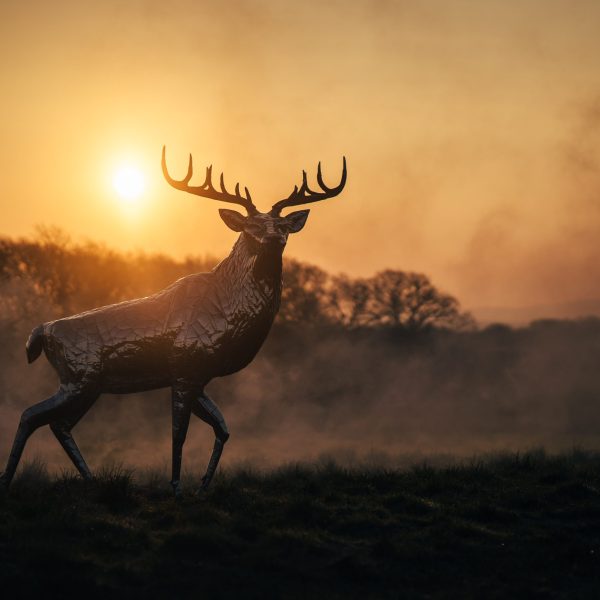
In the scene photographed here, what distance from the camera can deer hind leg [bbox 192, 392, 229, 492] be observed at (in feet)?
46.5

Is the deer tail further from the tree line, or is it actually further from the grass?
the tree line

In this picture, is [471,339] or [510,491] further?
[471,339]

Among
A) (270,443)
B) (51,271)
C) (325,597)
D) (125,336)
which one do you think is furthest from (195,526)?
(51,271)

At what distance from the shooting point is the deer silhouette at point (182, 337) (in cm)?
1373

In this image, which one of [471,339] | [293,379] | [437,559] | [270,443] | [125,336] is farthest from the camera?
[471,339]

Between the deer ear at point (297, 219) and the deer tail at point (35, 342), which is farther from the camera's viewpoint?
the deer tail at point (35, 342)

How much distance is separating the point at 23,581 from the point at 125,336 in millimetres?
4210

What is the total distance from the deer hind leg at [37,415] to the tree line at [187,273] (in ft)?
77.7

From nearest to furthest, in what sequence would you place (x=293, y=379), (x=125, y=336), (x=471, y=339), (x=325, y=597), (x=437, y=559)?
(x=325, y=597) → (x=437, y=559) → (x=125, y=336) → (x=293, y=379) → (x=471, y=339)

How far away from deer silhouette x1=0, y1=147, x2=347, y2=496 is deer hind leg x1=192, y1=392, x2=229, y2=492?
1cm

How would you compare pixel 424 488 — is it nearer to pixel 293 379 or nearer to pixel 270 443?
pixel 270 443

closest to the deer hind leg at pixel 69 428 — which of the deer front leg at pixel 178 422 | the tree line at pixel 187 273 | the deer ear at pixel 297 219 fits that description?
the deer front leg at pixel 178 422

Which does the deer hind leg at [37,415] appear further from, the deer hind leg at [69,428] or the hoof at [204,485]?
the hoof at [204,485]

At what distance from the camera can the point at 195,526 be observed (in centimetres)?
1196
